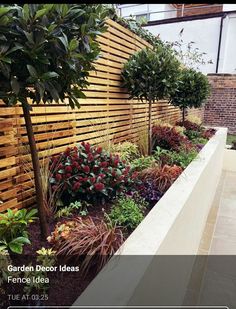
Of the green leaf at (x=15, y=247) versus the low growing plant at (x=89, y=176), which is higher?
the low growing plant at (x=89, y=176)

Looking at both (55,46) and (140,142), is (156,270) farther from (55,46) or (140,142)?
(140,142)

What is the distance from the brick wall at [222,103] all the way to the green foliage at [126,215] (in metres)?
9.45

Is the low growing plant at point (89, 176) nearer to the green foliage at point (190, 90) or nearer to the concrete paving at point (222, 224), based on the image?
the concrete paving at point (222, 224)

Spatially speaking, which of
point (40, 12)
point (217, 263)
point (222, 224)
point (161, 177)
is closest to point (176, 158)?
point (161, 177)

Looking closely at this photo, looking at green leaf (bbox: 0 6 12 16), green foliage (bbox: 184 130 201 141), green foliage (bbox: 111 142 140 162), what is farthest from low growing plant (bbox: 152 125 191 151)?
green leaf (bbox: 0 6 12 16)

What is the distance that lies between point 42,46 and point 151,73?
8.85 feet

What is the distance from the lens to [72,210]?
220cm

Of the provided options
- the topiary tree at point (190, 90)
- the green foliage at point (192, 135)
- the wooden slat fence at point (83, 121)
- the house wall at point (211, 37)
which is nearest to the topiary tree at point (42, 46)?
the wooden slat fence at point (83, 121)

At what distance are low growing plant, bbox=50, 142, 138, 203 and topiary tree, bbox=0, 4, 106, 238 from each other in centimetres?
76

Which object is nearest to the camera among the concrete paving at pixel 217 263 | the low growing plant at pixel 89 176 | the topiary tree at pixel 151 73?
the low growing plant at pixel 89 176

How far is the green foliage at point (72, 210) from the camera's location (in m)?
2.10

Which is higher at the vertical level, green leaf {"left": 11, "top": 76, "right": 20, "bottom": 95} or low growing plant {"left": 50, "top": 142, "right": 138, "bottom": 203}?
green leaf {"left": 11, "top": 76, "right": 20, "bottom": 95}

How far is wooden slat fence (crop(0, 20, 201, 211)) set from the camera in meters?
2.09

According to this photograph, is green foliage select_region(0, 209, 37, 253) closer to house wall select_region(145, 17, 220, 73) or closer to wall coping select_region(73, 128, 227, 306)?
wall coping select_region(73, 128, 227, 306)
